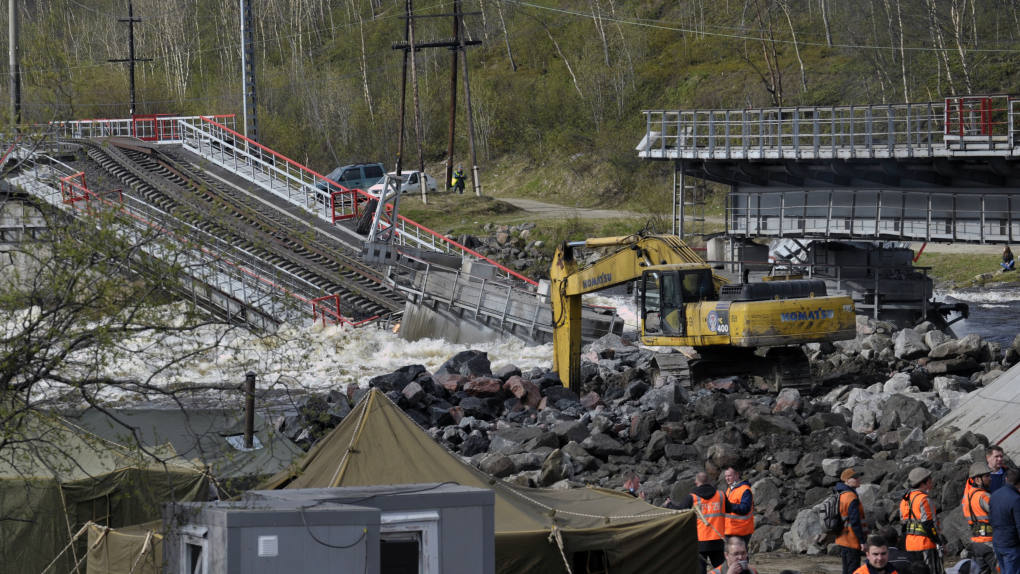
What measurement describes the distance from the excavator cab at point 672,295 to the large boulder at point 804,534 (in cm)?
791

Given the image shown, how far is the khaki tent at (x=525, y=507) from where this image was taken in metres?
8.83

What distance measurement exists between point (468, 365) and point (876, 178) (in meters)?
14.4

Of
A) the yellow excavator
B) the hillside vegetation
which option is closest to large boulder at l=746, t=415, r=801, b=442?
the yellow excavator

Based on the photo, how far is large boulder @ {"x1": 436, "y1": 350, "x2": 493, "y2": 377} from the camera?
2312 cm

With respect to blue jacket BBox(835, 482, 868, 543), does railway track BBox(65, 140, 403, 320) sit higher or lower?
higher

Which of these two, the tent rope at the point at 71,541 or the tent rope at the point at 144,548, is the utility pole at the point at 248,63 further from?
the tent rope at the point at 144,548

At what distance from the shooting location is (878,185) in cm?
3016

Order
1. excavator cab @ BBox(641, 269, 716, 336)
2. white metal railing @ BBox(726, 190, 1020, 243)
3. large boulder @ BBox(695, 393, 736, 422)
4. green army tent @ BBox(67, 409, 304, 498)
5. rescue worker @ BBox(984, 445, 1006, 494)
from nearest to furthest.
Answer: rescue worker @ BBox(984, 445, 1006, 494), green army tent @ BBox(67, 409, 304, 498), large boulder @ BBox(695, 393, 736, 422), excavator cab @ BBox(641, 269, 716, 336), white metal railing @ BBox(726, 190, 1020, 243)

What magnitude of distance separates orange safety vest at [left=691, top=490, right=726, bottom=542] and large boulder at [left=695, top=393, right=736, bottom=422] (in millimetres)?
6952

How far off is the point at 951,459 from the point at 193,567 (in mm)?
10563

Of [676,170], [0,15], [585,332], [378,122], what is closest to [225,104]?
[378,122]

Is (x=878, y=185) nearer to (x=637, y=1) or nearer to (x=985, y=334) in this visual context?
(x=985, y=334)

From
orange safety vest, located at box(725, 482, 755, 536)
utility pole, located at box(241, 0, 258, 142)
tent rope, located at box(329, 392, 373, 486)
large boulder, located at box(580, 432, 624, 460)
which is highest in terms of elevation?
utility pole, located at box(241, 0, 258, 142)

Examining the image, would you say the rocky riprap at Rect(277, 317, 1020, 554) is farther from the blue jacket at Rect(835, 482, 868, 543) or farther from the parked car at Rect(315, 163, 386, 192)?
the parked car at Rect(315, 163, 386, 192)
